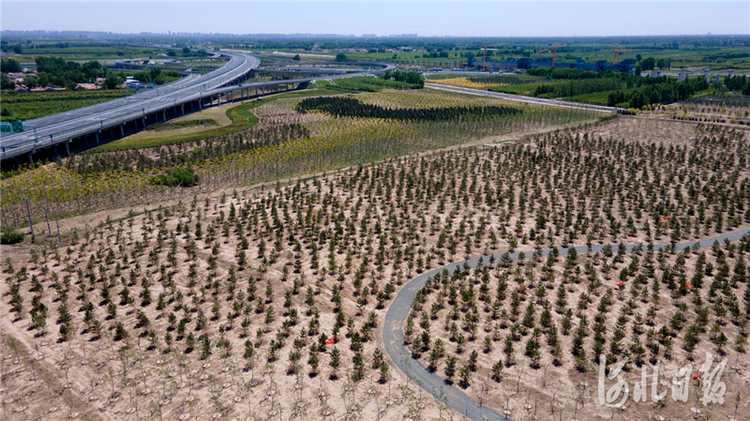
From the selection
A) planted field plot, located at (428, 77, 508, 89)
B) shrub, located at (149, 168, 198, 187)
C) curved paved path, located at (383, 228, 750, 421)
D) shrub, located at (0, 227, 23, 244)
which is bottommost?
curved paved path, located at (383, 228, 750, 421)

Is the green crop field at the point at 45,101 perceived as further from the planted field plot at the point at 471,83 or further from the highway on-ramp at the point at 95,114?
the planted field plot at the point at 471,83

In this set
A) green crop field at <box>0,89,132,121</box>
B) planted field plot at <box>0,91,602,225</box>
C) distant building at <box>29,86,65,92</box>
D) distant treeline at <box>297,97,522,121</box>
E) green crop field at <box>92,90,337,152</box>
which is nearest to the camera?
planted field plot at <box>0,91,602,225</box>

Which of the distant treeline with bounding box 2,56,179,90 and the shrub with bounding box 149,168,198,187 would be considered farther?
the distant treeline with bounding box 2,56,179,90

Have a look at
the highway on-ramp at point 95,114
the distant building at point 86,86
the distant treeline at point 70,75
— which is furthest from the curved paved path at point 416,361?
the distant treeline at point 70,75

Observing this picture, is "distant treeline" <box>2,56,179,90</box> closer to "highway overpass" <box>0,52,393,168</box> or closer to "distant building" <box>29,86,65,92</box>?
"distant building" <box>29,86,65,92</box>

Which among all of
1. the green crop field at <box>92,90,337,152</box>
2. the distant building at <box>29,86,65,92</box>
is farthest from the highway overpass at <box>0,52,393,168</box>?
the distant building at <box>29,86,65,92</box>

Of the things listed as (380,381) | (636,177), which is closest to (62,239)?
(380,381)

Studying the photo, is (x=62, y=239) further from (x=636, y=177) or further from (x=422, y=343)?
(x=636, y=177)
